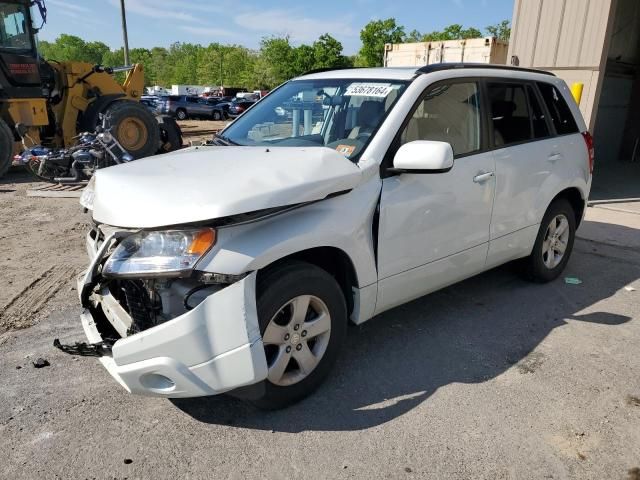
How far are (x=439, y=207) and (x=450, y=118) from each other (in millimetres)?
705

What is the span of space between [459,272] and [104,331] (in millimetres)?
2400

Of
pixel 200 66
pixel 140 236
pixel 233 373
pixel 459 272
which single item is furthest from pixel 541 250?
pixel 200 66

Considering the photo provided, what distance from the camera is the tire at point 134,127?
10.8 meters

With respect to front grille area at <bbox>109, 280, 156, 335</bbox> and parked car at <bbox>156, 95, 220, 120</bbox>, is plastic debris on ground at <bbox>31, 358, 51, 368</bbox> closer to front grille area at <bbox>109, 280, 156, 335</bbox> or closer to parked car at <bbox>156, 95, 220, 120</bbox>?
front grille area at <bbox>109, 280, 156, 335</bbox>

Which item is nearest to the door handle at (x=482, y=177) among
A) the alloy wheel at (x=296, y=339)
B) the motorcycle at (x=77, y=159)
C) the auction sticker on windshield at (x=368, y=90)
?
the auction sticker on windshield at (x=368, y=90)

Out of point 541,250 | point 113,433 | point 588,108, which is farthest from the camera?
point 588,108

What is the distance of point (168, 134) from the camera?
1223 cm

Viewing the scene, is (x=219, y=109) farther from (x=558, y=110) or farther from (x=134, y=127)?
(x=558, y=110)

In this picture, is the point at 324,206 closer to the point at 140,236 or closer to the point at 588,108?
the point at 140,236

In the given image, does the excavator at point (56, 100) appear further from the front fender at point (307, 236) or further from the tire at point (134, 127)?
the front fender at point (307, 236)

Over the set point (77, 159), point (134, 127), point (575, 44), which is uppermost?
point (575, 44)

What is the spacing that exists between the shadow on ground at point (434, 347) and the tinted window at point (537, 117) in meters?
1.38

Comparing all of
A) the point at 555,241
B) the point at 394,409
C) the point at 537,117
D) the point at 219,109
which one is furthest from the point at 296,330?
the point at 219,109

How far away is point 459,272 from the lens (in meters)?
3.79
